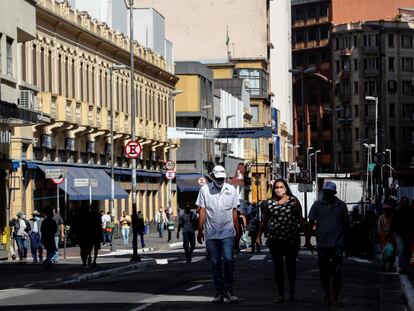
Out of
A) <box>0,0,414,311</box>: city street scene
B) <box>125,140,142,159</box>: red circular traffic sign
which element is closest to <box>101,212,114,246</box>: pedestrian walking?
<box>0,0,414,311</box>: city street scene

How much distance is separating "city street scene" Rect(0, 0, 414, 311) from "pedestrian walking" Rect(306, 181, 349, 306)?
2cm

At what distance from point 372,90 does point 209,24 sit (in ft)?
201

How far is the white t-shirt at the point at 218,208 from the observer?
21.7 metres

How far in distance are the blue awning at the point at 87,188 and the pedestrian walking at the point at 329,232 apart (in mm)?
37687

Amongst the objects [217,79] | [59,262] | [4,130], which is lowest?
[59,262]

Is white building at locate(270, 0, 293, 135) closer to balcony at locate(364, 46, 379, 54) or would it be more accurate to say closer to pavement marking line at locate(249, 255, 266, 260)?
balcony at locate(364, 46, 379, 54)

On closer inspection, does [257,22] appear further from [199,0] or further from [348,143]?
[348,143]

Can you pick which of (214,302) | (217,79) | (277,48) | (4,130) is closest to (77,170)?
(4,130)

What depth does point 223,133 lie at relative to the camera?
8069cm

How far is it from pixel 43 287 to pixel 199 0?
4046 inches

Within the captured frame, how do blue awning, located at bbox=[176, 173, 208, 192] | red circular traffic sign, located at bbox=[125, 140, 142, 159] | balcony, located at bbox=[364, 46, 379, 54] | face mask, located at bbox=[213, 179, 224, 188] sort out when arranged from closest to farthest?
face mask, located at bbox=[213, 179, 224, 188] < red circular traffic sign, located at bbox=[125, 140, 142, 159] < blue awning, located at bbox=[176, 173, 208, 192] < balcony, located at bbox=[364, 46, 379, 54]

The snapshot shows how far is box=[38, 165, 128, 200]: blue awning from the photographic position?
61625 mm

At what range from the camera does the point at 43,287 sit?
29.3 m

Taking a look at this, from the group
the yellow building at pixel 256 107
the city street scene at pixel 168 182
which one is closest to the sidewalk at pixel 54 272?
the city street scene at pixel 168 182
